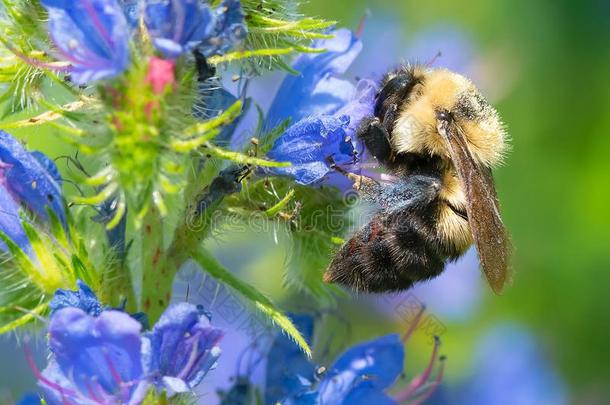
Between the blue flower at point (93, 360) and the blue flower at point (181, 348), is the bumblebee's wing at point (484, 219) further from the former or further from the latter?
the blue flower at point (93, 360)

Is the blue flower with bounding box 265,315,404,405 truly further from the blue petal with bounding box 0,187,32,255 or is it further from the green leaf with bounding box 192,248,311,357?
the blue petal with bounding box 0,187,32,255

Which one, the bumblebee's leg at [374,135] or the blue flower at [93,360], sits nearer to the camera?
the blue flower at [93,360]

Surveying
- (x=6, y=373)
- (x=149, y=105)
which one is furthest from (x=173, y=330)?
(x=6, y=373)

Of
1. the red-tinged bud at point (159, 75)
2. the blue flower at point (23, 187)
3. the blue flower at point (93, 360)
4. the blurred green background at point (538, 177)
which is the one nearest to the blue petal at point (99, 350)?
the blue flower at point (93, 360)

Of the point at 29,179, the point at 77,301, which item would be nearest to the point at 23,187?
the point at 29,179

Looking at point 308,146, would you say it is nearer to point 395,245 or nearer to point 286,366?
point 395,245
